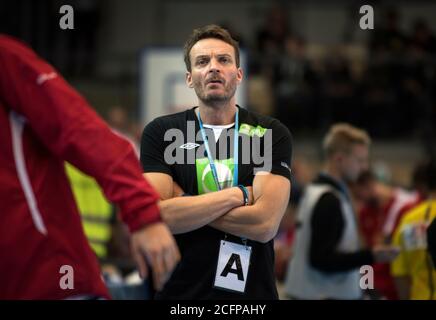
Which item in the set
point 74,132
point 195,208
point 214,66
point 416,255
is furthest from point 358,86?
point 74,132

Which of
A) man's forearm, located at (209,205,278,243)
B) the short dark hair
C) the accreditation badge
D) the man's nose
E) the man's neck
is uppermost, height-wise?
the short dark hair

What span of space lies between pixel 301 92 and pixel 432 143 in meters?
2.22

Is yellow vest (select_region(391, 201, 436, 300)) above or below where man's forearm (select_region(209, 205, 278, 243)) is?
below

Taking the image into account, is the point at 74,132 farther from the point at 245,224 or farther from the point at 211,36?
the point at 211,36

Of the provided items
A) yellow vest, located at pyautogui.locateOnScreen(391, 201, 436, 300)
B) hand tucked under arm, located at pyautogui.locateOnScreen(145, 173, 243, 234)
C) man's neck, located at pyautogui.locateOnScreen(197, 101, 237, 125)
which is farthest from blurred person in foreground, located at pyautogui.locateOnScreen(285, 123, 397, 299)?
hand tucked under arm, located at pyautogui.locateOnScreen(145, 173, 243, 234)

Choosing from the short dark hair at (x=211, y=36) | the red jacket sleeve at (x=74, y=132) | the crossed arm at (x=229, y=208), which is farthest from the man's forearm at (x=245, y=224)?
the red jacket sleeve at (x=74, y=132)

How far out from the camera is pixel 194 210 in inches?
139

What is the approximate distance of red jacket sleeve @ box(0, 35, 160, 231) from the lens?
2.50 m

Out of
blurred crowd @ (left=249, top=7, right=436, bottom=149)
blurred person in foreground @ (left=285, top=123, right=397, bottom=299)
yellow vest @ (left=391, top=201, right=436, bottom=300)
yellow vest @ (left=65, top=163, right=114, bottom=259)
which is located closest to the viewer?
yellow vest @ (left=391, top=201, right=436, bottom=300)

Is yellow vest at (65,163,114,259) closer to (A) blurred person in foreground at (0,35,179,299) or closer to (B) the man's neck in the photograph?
(B) the man's neck

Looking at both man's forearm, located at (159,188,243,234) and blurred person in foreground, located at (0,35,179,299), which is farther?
man's forearm, located at (159,188,243,234)

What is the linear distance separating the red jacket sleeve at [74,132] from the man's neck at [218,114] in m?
1.32

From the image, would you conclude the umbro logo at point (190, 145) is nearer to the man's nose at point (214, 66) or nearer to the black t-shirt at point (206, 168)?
the black t-shirt at point (206, 168)

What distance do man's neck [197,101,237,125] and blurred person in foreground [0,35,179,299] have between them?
4.07ft
